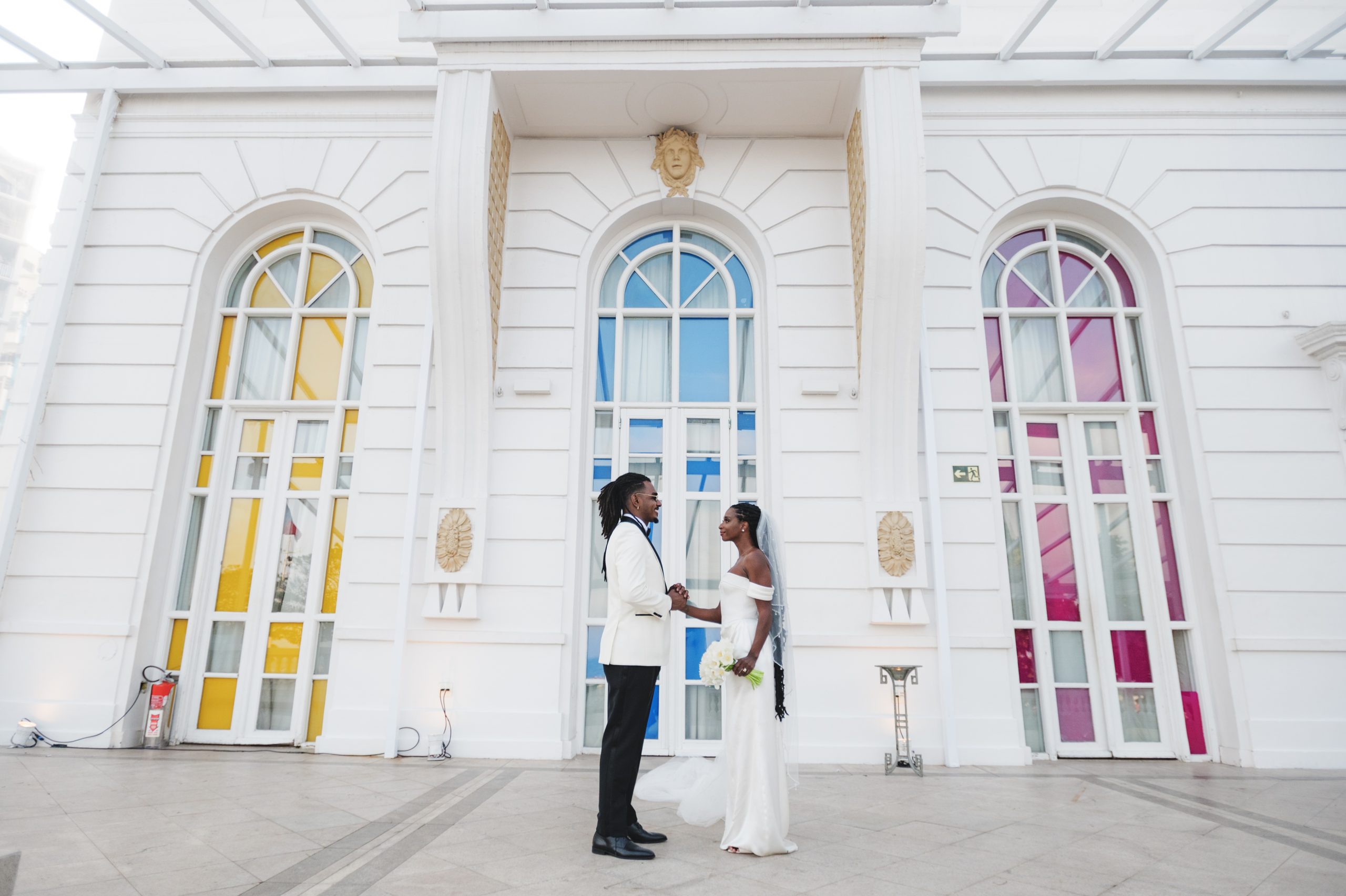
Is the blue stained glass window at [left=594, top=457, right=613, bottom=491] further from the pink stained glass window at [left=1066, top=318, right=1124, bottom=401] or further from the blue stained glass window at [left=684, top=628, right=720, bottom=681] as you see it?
the pink stained glass window at [left=1066, top=318, right=1124, bottom=401]

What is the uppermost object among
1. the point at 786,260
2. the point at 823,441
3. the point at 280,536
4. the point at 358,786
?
the point at 786,260

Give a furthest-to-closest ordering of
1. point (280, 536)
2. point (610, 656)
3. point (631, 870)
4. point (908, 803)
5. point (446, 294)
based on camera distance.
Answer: point (280, 536) < point (446, 294) < point (908, 803) < point (610, 656) < point (631, 870)

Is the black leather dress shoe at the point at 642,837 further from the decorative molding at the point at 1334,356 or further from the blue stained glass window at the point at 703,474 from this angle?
the decorative molding at the point at 1334,356

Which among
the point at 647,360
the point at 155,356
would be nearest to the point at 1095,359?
the point at 647,360

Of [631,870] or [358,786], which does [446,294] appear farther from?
[631,870]

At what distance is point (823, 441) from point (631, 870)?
381cm

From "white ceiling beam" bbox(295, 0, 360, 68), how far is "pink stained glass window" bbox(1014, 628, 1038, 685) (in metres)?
7.46

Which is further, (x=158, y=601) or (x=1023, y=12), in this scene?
(x=1023, y=12)

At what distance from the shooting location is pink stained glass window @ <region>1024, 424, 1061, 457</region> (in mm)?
6336

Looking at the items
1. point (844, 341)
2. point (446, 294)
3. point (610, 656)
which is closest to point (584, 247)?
point (446, 294)

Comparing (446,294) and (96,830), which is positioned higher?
(446,294)

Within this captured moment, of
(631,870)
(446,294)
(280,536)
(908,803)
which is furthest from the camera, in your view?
(280,536)

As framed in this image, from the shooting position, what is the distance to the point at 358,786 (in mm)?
4496

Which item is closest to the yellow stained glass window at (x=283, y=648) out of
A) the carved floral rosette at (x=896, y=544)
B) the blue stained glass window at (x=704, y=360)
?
the blue stained glass window at (x=704, y=360)
